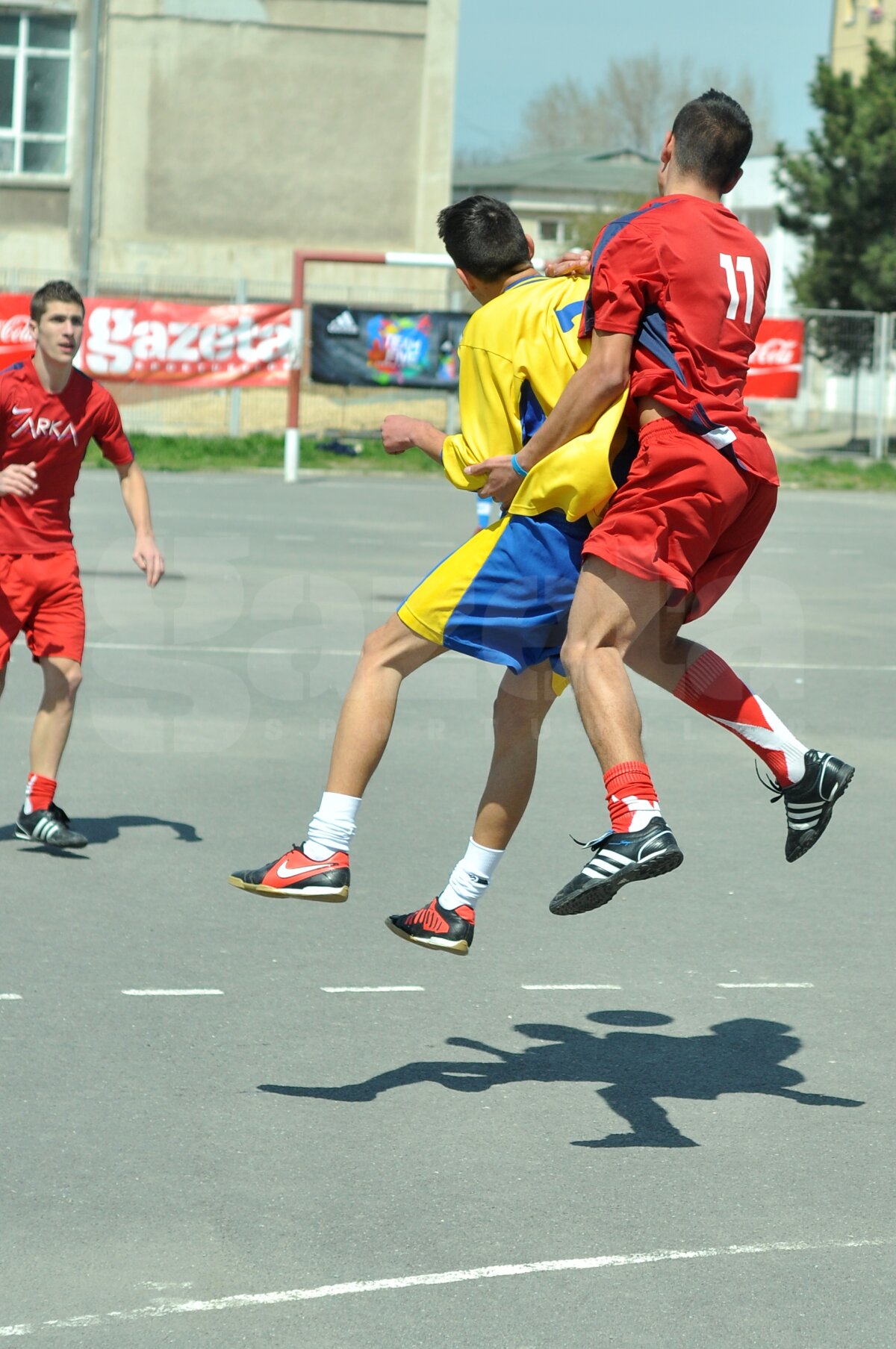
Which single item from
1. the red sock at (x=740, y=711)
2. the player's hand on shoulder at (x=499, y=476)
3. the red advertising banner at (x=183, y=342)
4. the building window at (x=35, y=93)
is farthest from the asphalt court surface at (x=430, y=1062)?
the building window at (x=35, y=93)

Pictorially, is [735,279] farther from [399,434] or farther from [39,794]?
[39,794]

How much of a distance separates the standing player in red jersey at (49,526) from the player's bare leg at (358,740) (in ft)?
9.64

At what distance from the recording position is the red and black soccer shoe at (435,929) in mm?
5238

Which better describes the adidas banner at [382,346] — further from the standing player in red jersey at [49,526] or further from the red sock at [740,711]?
the red sock at [740,711]

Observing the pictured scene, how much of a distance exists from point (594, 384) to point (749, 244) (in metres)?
0.58

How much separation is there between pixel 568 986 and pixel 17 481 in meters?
3.11

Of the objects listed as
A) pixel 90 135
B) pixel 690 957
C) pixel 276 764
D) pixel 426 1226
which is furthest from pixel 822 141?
pixel 426 1226

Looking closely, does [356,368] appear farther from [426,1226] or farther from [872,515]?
[426,1226]

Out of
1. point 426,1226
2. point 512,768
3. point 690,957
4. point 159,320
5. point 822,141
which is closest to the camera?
point 426,1226

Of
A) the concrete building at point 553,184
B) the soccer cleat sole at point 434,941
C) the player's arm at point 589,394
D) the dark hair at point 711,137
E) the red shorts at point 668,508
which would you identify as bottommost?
the soccer cleat sole at point 434,941

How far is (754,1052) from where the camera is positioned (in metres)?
5.60

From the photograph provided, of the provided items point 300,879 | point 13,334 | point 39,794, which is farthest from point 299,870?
point 13,334

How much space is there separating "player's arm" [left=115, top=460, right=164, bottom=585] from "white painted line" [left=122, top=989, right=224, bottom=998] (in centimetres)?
253

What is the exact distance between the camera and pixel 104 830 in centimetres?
821
